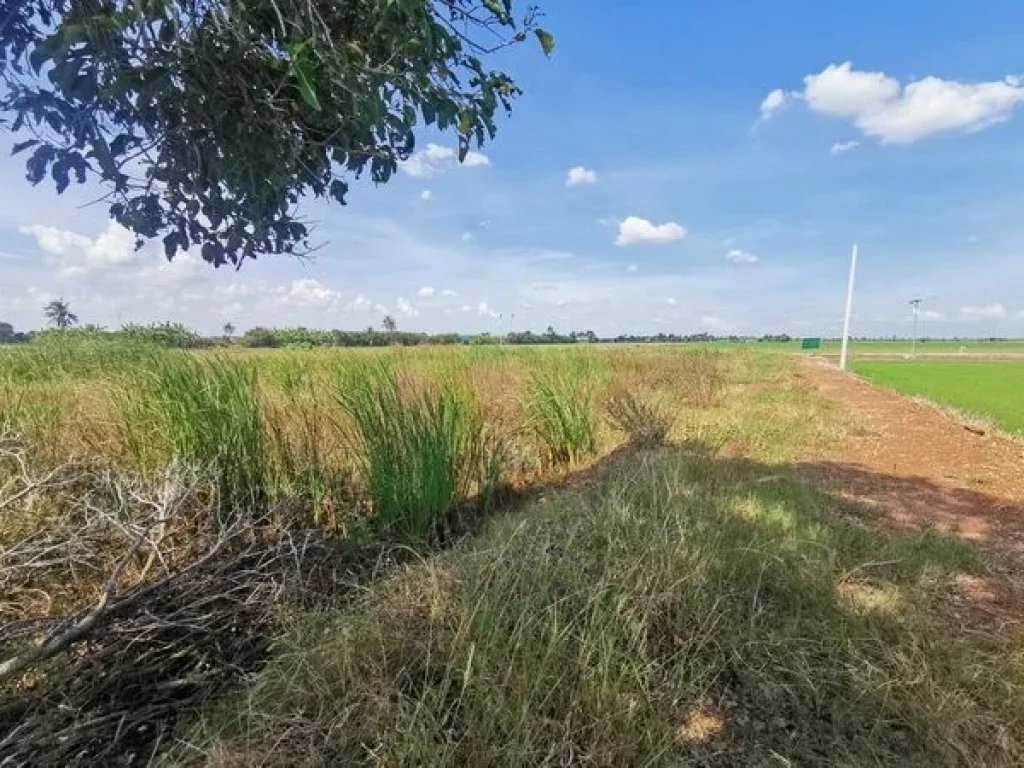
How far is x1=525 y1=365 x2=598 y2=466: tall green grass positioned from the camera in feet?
24.0

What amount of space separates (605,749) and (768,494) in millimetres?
3265

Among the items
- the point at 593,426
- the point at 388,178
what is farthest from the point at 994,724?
the point at 593,426

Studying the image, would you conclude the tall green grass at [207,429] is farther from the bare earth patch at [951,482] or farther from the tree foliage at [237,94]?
the bare earth patch at [951,482]

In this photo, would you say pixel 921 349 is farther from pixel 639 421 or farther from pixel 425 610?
pixel 425 610

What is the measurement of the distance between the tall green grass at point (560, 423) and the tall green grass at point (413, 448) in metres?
1.63

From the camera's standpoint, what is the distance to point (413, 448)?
15.2ft

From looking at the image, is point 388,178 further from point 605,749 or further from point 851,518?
point 851,518

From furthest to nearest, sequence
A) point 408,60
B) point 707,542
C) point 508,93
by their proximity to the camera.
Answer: point 707,542 → point 508,93 → point 408,60

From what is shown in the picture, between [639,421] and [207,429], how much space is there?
5.22 metres

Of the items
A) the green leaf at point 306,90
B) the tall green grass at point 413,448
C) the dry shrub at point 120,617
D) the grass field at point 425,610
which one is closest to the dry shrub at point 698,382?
the tall green grass at point 413,448

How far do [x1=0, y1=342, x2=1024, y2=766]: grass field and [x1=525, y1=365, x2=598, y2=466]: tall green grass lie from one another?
7.35 feet

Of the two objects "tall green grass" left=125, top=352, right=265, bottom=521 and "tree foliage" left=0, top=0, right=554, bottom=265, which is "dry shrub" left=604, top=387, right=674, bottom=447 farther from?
"tree foliage" left=0, top=0, right=554, bottom=265

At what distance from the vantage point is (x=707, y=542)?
3.15 m

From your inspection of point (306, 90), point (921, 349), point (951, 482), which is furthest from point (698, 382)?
point (921, 349)
